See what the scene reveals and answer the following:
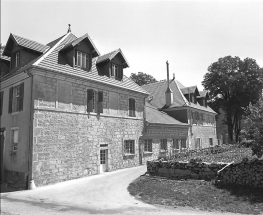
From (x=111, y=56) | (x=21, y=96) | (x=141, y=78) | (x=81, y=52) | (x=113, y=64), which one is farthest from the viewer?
(x=141, y=78)

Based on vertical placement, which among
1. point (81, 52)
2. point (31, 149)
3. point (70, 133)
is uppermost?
point (81, 52)

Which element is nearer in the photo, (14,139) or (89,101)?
(14,139)

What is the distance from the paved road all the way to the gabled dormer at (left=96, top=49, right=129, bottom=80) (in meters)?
8.61

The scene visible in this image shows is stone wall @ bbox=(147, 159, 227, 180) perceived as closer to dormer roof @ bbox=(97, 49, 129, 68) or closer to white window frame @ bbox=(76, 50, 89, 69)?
white window frame @ bbox=(76, 50, 89, 69)

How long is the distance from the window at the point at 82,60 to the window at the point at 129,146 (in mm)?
6877

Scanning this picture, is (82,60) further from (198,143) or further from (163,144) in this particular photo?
(198,143)

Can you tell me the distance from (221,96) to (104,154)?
3090 centimetres

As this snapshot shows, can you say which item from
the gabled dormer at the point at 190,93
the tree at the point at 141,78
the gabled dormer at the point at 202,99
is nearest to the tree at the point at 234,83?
the gabled dormer at the point at 202,99

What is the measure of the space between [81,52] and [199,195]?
1193 centimetres

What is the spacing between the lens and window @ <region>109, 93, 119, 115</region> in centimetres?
1742

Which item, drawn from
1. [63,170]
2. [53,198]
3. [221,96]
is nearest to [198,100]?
[221,96]

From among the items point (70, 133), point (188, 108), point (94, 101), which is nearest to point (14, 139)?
point (70, 133)

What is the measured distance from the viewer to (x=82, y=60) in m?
16.1

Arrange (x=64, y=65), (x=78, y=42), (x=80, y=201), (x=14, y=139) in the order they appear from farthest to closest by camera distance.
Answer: (x=78, y=42), (x=64, y=65), (x=14, y=139), (x=80, y=201)
